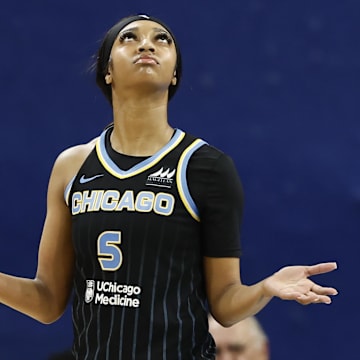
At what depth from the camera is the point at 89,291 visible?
1.79 m

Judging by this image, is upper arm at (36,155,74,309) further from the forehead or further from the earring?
the forehead

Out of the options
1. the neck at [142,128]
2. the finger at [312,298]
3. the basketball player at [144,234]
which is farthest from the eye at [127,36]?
the finger at [312,298]

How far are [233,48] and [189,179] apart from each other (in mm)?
1179

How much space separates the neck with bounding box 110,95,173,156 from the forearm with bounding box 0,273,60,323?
33 cm

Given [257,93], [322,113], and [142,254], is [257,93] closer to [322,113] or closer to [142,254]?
[322,113]

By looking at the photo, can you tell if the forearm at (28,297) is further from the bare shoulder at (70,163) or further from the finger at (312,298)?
the finger at (312,298)

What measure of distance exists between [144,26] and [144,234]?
0.45m

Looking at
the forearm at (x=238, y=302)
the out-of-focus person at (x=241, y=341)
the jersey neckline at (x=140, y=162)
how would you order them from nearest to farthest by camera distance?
the forearm at (x=238, y=302) → the jersey neckline at (x=140, y=162) → the out-of-focus person at (x=241, y=341)

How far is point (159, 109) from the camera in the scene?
1.90 metres

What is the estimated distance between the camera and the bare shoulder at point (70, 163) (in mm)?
1913

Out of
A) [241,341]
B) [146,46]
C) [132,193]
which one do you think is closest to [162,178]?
[132,193]

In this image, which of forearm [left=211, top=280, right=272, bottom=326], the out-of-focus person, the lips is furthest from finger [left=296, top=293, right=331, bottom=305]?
the out-of-focus person

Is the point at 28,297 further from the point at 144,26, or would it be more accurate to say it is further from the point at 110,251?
the point at 144,26

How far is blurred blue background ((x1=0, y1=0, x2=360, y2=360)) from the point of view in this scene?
2797 millimetres
